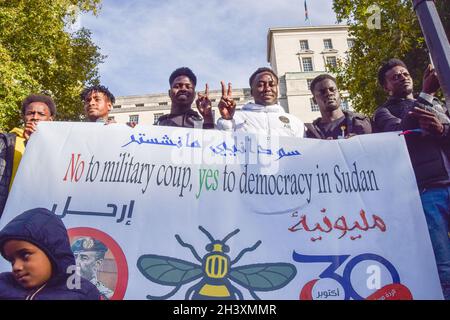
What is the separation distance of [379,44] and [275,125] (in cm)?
900

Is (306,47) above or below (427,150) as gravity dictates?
above

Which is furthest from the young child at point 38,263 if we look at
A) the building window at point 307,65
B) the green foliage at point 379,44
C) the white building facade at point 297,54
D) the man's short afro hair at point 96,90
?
the building window at point 307,65

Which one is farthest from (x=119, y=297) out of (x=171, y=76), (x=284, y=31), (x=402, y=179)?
(x=284, y=31)

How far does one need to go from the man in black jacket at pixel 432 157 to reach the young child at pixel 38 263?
7.16 feet

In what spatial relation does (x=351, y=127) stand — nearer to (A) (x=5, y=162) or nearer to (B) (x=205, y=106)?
(B) (x=205, y=106)

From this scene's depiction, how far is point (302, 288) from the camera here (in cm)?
207

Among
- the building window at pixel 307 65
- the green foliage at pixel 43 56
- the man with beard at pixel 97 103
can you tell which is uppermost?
the building window at pixel 307 65

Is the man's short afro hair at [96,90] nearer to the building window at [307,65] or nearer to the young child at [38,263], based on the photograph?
the young child at [38,263]

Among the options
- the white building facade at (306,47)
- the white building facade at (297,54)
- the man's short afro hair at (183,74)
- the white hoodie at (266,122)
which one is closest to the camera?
the white hoodie at (266,122)

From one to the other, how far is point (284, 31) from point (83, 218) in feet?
129

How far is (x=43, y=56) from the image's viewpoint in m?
10.2

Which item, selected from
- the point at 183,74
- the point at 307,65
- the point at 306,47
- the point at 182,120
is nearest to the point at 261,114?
the point at 182,120

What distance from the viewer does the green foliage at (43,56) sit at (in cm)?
859
